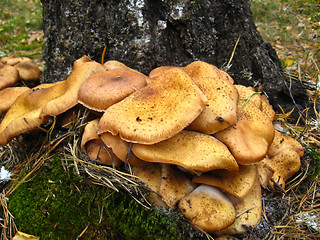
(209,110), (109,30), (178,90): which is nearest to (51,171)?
(178,90)

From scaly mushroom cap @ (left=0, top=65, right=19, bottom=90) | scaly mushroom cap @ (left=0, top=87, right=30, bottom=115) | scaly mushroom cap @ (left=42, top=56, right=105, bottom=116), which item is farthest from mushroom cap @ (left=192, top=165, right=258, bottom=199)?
scaly mushroom cap @ (left=0, top=65, right=19, bottom=90)

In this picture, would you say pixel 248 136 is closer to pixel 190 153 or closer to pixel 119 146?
pixel 190 153

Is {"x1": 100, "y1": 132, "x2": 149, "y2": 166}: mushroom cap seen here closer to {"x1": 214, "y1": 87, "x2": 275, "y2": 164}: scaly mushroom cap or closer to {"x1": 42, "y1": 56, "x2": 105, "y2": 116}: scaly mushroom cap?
{"x1": 42, "y1": 56, "x2": 105, "y2": 116}: scaly mushroom cap

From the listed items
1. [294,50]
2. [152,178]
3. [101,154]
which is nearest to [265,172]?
[152,178]

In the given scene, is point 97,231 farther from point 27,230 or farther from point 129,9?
point 129,9

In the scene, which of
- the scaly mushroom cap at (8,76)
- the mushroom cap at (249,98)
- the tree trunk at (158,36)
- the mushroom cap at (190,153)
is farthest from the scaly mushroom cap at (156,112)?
the scaly mushroom cap at (8,76)


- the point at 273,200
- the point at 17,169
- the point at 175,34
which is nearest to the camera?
the point at 273,200

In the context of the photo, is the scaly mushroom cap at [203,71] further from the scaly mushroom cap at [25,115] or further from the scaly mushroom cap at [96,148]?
the scaly mushroom cap at [25,115]
